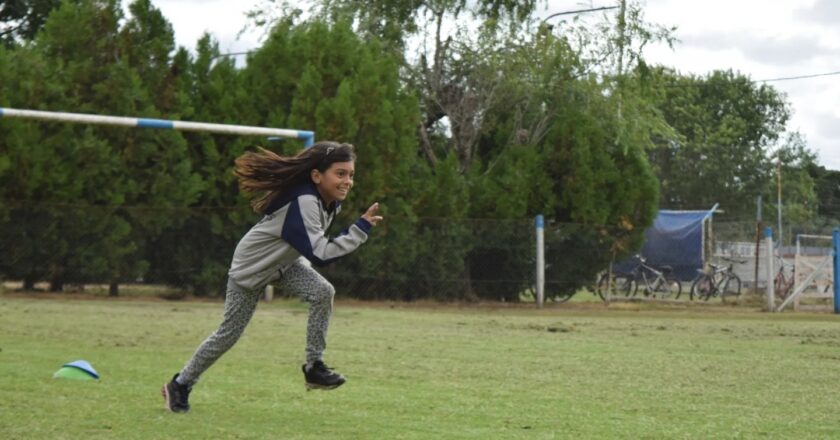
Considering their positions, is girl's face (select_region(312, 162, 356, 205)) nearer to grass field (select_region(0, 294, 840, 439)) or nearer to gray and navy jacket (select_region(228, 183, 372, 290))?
gray and navy jacket (select_region(228, 183, 372, 290))

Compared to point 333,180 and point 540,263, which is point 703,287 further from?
point 333,180

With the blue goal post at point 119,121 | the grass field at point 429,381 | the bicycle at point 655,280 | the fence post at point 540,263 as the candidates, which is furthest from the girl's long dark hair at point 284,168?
the bicycle at point 655,280

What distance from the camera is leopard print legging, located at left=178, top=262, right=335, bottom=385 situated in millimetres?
7559

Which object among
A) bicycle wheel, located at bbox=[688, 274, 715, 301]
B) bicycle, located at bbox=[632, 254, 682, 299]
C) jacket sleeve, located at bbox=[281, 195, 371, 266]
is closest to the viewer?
jacket sleeve, located at bbox=[281, 195, 371, 266]

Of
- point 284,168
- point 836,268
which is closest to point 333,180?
point 284,168

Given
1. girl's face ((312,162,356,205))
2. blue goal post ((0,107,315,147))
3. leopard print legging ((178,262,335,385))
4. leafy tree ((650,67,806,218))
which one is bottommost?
leopard print legging ((178,262,335,385))

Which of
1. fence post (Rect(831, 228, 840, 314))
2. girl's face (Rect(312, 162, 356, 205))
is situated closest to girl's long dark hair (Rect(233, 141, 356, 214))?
girl's face (Rect(312, 162, 356, 205))

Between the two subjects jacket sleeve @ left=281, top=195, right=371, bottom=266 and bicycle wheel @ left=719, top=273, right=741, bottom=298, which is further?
bicycle wheel @ left=719, top=273, right=741, bottom=298

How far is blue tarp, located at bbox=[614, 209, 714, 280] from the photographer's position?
104 ft

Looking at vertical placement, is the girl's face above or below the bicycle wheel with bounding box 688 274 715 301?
above

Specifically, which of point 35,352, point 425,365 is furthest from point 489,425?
point 35,352

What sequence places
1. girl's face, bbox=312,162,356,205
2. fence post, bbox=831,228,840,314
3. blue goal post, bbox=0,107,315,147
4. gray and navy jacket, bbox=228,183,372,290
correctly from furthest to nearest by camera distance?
fence post, bbox=831,228,840,314, blue goal post, bbox=0,107,315,147, girl's face, bbox=312,162,356,205, gray and navy jacket, bbox=228,183,372,290

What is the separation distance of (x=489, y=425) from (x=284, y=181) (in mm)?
1990

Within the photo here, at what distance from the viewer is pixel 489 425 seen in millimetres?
7480
